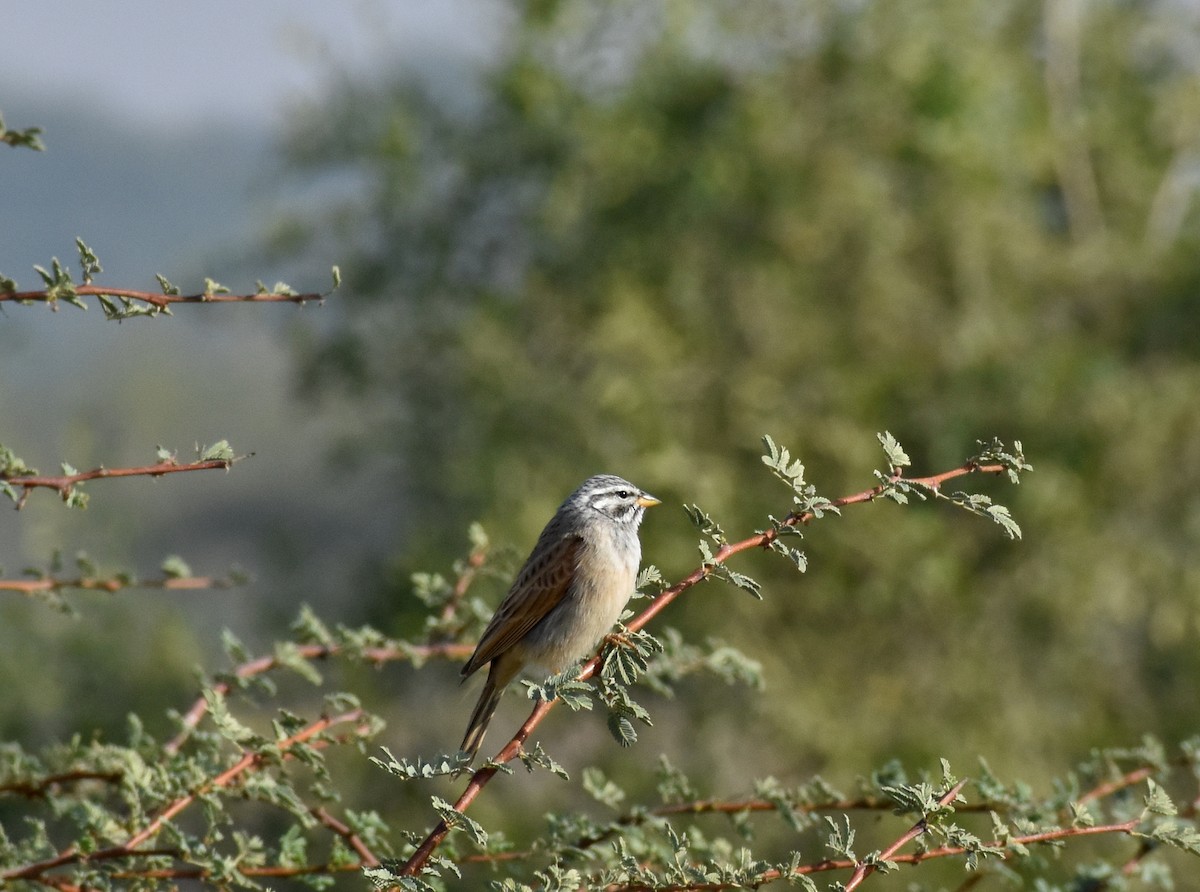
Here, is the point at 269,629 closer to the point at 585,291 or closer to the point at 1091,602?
the point at 585,291

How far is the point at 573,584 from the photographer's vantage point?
4.40 metres

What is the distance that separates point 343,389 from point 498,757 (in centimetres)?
1110

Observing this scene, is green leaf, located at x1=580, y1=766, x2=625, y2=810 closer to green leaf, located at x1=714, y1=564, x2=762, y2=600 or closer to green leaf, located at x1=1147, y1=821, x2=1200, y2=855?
green leaf, located at x1=714, y1=564, x2=762, y2=600

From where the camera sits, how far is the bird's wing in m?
4.08

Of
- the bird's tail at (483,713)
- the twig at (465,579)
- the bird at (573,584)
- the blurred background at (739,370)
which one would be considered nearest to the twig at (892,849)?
the twig at (465,579)

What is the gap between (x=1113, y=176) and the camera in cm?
1463

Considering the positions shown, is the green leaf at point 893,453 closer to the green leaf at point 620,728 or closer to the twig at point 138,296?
the green leaf at point 620,728

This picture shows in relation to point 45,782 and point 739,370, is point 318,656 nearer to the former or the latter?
point 45,782

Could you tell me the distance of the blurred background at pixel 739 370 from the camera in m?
11.1

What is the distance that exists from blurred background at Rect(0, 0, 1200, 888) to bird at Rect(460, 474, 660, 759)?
5791mm

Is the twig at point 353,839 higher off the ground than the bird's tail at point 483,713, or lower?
lower

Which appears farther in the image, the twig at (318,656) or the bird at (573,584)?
the bird at (573,584)

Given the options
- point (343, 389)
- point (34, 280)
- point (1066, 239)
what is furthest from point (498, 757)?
point (1066, 239)

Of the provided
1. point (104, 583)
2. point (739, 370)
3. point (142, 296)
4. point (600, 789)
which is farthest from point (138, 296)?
point (739, 370)
